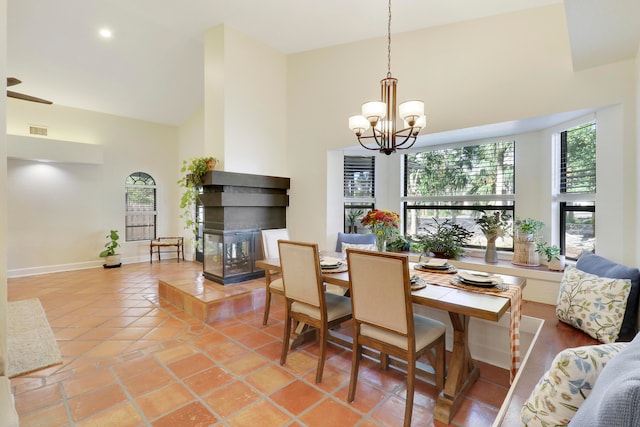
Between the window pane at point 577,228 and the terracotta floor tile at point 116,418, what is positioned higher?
the window pane at point 577,228

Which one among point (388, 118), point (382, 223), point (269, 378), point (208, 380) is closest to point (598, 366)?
point (382, 223)

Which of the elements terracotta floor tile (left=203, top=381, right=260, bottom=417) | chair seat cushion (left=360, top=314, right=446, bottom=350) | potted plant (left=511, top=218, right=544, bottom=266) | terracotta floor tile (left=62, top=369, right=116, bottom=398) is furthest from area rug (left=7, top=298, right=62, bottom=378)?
potted plant (left=511, top=218, right=544, bottom=266)

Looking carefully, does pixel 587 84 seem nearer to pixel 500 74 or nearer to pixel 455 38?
pixel 500 74

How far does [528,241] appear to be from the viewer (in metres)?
3.15

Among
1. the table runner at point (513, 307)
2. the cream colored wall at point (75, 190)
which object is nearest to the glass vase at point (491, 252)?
the table runner at point (513, 307)

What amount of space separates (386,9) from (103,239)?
21.1 feet

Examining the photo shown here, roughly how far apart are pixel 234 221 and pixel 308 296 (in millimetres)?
2014

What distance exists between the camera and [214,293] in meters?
3.42

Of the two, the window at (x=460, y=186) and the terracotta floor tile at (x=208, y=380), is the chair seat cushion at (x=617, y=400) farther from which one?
the window at (x=460, y=186)

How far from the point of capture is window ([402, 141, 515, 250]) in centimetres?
359

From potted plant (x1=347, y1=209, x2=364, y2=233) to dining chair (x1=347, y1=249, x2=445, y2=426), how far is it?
258 centimetres

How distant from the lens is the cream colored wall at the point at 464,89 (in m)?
2.39

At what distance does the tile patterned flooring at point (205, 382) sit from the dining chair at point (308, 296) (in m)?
0.26

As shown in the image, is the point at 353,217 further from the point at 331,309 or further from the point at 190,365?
the point at 190,365
